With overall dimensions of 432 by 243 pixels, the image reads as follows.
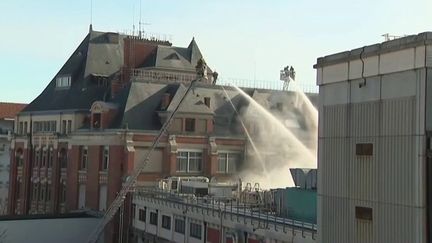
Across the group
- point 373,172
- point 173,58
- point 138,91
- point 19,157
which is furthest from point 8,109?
point 373,172

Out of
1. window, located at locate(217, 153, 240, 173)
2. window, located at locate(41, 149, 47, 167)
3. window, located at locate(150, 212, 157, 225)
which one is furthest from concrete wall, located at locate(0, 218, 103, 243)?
window, located at locate(41, 149, 47, 167)

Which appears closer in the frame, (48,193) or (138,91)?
(138,91)

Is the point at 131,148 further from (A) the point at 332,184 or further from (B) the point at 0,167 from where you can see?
(B) the point at 0,167

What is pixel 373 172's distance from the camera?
1616 cm

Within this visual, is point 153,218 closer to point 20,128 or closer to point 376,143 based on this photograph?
point 20,128

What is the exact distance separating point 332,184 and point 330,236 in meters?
1.47

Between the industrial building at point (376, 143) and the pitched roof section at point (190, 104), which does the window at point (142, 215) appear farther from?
the industrial building at point (376, 143)

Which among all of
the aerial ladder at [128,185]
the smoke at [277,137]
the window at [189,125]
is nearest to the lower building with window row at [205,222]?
the aerial ladder at [128,185]

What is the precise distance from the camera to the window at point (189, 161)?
186 ft

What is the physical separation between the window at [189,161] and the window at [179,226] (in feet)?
44.9

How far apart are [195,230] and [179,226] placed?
2.82 metres

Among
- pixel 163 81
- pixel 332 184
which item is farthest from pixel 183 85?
pixel 332 184

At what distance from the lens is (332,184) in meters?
17.6

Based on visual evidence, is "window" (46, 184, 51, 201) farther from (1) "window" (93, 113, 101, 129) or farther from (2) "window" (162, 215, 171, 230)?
(2) "window" (162, 215, 171, 230)
